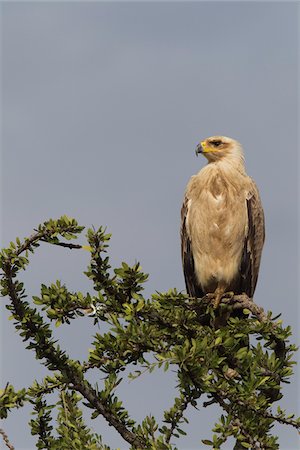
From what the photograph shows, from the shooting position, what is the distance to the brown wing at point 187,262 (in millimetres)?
9078

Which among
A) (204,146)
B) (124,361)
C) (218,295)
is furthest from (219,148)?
(124,361)

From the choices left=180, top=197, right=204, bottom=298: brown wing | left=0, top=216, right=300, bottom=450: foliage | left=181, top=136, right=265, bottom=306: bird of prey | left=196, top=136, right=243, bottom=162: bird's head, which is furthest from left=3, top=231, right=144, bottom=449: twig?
left=196, top=136, right=243, bottom=162: bird's head

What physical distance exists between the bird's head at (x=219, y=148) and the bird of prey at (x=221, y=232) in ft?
1.15

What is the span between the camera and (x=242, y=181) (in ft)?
29.9

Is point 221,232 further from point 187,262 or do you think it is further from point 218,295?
point 218,295

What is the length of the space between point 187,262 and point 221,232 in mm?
656

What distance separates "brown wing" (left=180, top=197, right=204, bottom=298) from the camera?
357 inches

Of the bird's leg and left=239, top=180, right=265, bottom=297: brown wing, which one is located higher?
left=239, top=180, right=265, bottom=297: brown wing

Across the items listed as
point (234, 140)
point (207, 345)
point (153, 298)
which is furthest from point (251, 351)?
point (234, 140)

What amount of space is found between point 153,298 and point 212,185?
3313 millimetres

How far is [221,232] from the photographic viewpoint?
8766 mm

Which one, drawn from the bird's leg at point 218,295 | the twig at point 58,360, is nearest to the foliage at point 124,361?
the twig at point 58,360

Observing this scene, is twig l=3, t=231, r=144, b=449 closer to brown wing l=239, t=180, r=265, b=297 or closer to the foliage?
the foliage

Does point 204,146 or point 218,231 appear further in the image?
point 204,146
